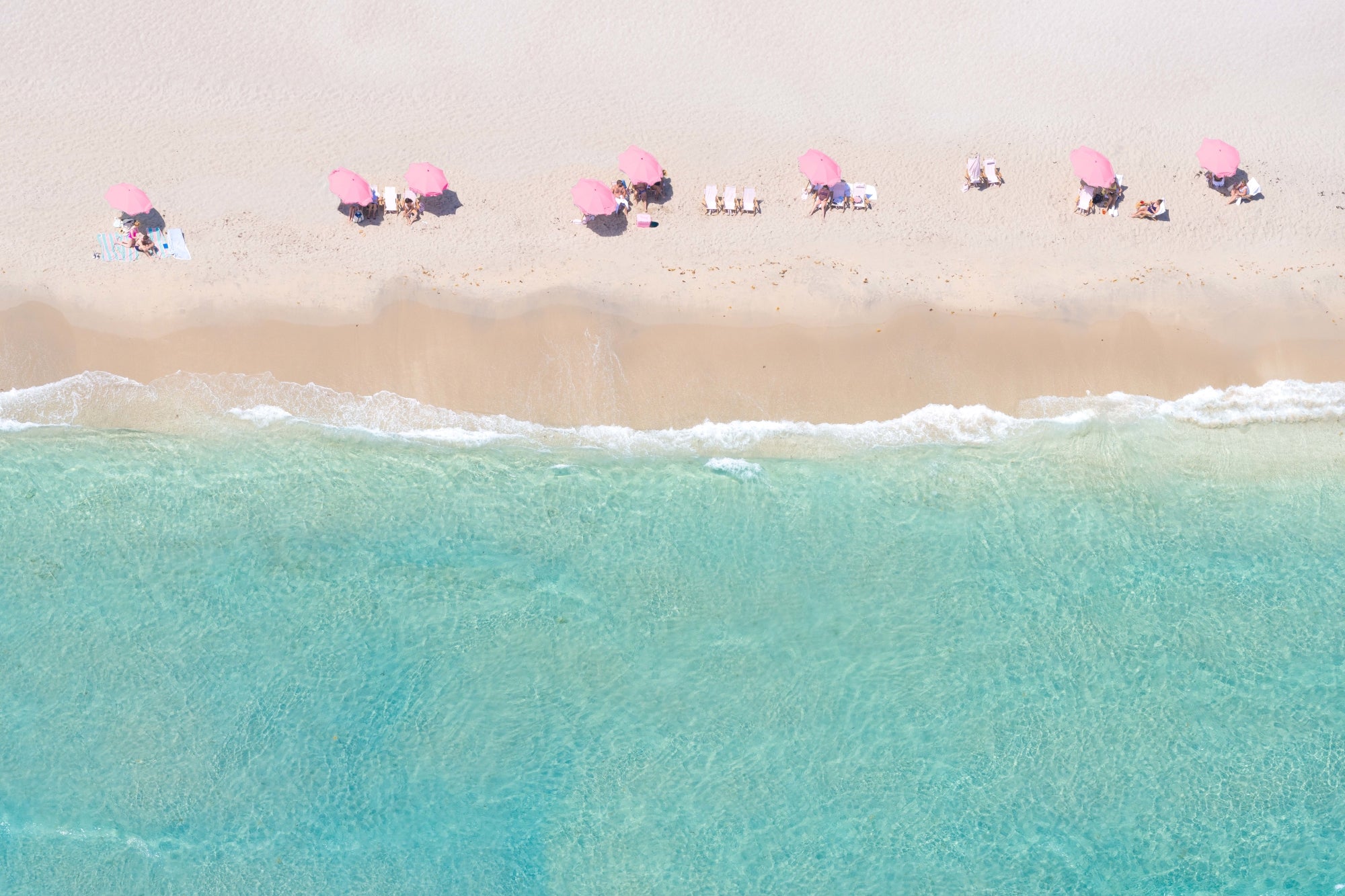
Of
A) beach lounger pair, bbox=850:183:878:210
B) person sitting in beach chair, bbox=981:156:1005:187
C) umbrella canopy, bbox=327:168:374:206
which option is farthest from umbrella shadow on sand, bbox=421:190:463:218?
person sitting in beach chair, bbox=981:156:1005:187

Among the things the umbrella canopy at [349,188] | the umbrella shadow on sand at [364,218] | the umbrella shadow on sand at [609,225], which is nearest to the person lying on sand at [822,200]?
the umbrella shadow on sand at [609,225]

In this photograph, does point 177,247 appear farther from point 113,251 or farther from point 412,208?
Result: point 412,208

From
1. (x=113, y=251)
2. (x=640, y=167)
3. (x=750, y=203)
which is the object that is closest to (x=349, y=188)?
(x=113, y=251)

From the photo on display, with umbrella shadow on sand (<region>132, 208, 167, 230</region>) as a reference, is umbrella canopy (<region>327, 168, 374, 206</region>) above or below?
above

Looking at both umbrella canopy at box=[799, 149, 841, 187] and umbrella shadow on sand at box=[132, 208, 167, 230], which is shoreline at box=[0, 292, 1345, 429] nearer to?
umbrella shadow on sand at box=[132, 208, 167, 230]

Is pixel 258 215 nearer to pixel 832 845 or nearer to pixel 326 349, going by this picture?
pixel 326 349

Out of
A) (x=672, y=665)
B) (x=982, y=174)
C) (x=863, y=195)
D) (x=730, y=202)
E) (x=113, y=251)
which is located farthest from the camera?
(x=982, y=174)

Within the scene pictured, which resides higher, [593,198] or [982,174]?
[982,174]
